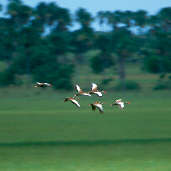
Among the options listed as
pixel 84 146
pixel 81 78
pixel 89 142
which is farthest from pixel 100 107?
pixel 81 78

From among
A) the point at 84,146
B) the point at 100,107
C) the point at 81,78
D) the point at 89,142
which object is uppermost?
the point at 81,78

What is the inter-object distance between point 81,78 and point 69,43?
4417 millimetres

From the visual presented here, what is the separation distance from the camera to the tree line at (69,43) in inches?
1859

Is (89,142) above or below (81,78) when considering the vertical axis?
below

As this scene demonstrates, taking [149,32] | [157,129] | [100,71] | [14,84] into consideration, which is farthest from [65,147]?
[149,32]

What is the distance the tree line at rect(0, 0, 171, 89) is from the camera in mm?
47231

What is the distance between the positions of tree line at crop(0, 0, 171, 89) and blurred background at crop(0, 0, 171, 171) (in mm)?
72

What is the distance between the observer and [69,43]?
2090 inches

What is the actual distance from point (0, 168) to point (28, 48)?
4127 centimetres

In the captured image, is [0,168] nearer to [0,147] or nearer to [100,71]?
[0,147]

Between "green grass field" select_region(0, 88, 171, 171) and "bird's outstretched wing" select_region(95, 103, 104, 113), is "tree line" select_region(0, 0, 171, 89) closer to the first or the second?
"green grass field" select_region(0, 88, 171, 171)

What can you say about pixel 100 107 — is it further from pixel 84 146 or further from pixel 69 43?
pixel 69 43

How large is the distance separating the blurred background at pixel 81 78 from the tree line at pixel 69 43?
7 centimetres

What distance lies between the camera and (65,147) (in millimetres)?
11453
